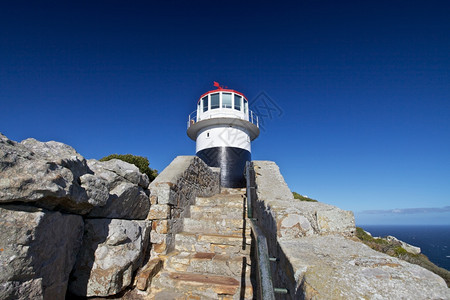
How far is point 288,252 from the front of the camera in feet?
5.65

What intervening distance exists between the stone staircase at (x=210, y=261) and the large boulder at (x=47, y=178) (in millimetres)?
1824

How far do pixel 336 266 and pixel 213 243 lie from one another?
3.08 m

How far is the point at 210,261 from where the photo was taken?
3650 mm

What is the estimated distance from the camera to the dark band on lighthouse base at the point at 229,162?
1052 cm

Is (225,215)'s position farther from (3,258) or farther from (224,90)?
(224,90)

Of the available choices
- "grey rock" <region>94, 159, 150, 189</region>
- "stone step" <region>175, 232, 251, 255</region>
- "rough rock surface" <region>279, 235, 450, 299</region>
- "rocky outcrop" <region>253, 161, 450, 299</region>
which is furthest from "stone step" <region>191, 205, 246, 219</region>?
"rough rock surface" <region>279, 235, 450, 299</region>

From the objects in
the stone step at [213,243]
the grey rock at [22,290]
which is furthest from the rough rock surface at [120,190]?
the stone step at [213,243]

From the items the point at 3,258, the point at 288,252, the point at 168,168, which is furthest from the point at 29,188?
the point at 168,168

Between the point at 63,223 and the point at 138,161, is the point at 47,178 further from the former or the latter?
the point at 138,161

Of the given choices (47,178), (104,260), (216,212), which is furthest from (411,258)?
(47,178)

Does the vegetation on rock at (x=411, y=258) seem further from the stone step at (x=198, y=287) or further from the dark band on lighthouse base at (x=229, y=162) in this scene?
the dark band on lighthouse base at (x=229, y=162)

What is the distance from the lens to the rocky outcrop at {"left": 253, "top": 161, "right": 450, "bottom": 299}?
108 cm

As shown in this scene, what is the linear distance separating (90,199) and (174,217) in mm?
2110

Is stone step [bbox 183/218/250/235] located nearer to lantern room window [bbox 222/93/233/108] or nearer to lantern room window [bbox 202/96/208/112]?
lantern room window [bbox 222/93/233/108]
